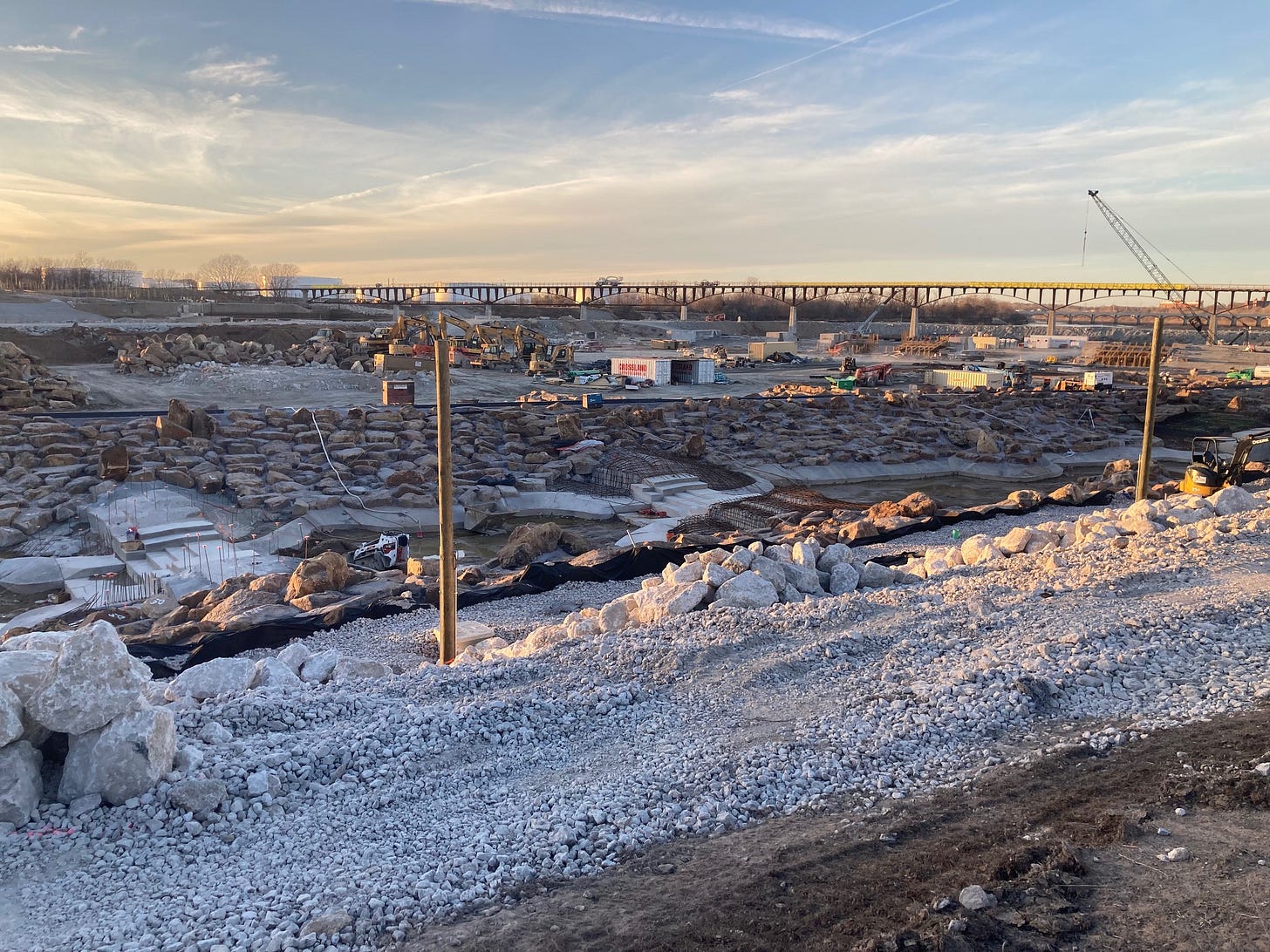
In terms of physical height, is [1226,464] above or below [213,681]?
above

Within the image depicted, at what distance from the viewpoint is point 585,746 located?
19.9 ft

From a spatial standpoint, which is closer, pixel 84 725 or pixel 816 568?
pixel 84 725

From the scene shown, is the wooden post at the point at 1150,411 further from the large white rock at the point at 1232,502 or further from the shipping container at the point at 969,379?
the shipping container at the point at 969,379

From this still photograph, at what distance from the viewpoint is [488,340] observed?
150 ft

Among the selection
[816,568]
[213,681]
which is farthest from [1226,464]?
[213,681]

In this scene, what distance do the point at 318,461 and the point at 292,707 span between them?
58.5ft

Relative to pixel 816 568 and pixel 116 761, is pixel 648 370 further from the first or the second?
pixel 116 761

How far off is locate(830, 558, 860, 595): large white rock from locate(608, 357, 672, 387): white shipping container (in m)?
34.8

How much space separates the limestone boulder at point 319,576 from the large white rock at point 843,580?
262 inches

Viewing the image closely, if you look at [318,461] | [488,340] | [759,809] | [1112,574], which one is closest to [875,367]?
[488,340]

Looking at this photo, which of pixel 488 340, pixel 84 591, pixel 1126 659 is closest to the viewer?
pixel 1126 659

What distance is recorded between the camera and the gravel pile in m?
4.40

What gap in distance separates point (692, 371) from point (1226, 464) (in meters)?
30.0

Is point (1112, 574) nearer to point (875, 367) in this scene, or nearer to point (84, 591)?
point (84, 591)
